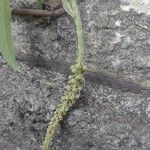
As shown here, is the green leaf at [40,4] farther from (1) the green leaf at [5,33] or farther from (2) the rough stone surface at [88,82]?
(1) the green leaf at [5,33]

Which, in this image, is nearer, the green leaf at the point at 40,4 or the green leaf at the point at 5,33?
the green leaf at the point at 5,33

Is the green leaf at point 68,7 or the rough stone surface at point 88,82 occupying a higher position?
the green leaf at point 68,7

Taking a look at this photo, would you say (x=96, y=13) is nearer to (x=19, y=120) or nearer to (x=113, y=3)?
(x=113, y=3)

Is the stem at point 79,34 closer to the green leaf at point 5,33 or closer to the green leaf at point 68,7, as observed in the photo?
the green leaf at point 68,7

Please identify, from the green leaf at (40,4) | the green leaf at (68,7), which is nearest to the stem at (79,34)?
the green leaf at (68,7)

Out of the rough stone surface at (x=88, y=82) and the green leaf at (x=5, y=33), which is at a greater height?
the green leaf at (x=5, y=33)

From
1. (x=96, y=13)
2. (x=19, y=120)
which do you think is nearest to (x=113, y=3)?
(x=96, y=13)

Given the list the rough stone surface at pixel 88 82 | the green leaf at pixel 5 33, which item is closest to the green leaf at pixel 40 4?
the rough stone surface at pixel 88 82

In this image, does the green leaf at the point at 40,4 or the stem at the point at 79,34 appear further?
the green leaf at the point at 40,4

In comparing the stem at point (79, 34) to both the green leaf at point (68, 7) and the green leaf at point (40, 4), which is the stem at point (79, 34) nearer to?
the green leaf at point (68, 7)
